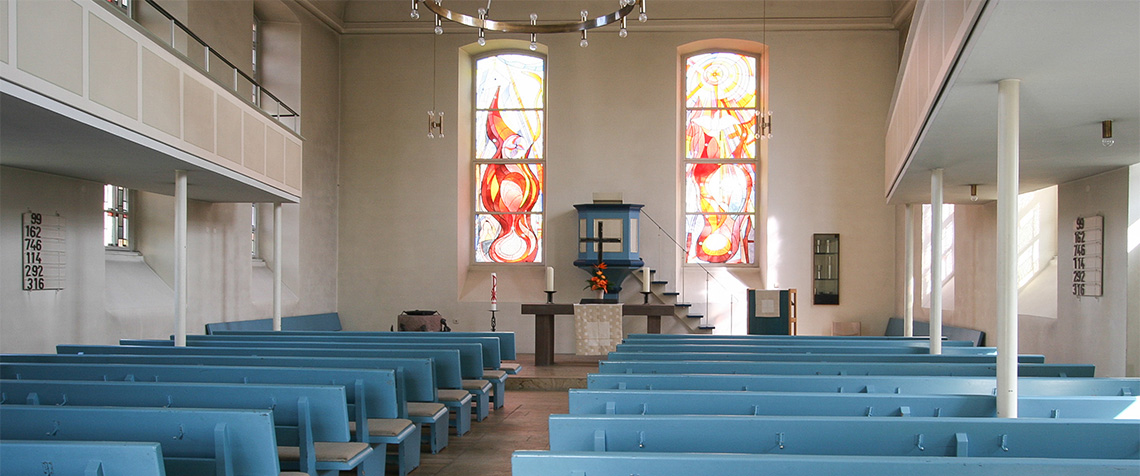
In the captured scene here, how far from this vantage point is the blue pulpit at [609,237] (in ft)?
41.6

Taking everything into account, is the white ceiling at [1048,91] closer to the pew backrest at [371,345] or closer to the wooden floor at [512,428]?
the wooden floor at [512,428]

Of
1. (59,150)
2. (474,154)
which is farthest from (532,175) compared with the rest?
(59,150)

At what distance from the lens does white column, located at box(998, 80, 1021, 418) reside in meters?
4.02

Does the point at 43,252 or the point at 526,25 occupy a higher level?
the point at 526,25

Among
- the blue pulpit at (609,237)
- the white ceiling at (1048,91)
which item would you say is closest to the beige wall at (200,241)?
the blue pulpit at (609,237)

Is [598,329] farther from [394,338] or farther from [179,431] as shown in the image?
[179,431]

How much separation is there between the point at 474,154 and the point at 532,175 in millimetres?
1078

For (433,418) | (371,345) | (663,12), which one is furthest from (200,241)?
(663,12)

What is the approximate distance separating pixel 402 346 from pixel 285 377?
7.13 feet

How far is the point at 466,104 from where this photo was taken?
1413cm

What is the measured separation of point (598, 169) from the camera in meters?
13.6

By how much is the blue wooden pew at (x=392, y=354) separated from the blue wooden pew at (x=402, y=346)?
281 millimetres

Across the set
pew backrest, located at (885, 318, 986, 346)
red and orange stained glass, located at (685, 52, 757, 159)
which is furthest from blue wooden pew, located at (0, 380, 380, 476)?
red and orange stained glass, located at (685, 52, 757, 159)

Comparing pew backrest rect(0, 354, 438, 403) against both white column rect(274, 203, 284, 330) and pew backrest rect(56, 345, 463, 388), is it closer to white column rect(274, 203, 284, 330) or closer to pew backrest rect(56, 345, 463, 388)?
pew backrest rect(56, 345, 463, 388)
